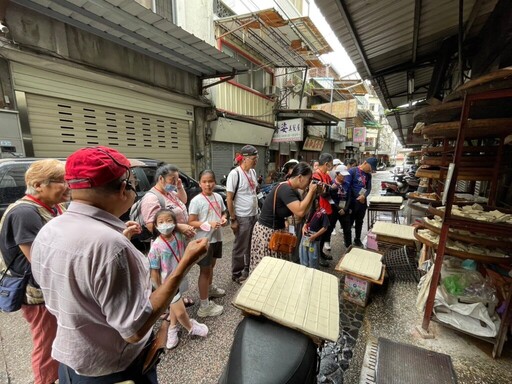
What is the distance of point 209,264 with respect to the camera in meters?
2.75

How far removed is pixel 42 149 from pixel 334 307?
21.0 feet

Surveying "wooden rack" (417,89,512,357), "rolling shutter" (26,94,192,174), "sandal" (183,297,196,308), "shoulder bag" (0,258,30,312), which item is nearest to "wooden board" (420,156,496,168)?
"wooden rack" (417,89,512,357)

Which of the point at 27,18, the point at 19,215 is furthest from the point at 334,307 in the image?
the point at 27,18

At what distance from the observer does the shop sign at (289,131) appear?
448 inches

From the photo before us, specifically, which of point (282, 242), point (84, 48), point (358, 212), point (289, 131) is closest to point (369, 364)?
point (282, 242)

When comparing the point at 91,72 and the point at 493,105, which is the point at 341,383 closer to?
the point at 493,105

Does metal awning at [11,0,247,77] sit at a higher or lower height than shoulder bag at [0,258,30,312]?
higher

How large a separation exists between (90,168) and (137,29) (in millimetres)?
5673

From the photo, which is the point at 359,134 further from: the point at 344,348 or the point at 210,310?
the point at 210,310

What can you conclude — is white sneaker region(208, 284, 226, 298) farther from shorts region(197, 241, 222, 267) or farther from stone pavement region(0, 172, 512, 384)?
shorts region(197, 241, 222, 267)

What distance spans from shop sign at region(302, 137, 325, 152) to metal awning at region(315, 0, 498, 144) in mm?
10025

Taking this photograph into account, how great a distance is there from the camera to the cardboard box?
282 centimetres

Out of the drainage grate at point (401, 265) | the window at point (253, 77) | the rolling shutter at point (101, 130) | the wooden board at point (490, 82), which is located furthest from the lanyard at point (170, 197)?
the window at point (253, 77)

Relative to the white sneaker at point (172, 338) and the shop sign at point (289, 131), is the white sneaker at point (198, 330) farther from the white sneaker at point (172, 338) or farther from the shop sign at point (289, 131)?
the shop sign at point (289, 131)
